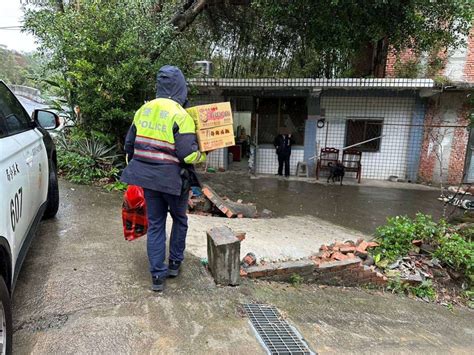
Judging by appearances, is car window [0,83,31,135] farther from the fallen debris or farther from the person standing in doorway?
the person standing in doorway

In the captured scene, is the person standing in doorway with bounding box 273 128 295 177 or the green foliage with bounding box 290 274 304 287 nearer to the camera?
the green foliage with bounding box 290 274 304 287

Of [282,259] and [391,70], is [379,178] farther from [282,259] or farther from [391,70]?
[282,259]

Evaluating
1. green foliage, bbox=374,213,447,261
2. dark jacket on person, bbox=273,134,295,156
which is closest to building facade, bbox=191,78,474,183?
dark jacket on person, bbox=273,134,295,156

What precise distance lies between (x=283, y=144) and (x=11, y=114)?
874cm

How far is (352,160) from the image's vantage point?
1091cm

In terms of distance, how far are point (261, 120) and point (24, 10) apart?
6929 millimetres

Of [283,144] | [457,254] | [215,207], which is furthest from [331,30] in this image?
[457,254]

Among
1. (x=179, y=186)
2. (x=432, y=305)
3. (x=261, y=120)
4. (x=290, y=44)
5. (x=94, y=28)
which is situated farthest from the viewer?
(x=261, y=120)

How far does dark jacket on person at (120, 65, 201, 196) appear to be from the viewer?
100 inches

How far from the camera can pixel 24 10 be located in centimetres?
787

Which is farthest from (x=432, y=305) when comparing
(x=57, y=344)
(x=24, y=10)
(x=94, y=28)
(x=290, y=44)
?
(x=24, y=10)

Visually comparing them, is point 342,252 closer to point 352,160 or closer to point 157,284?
point 157,284

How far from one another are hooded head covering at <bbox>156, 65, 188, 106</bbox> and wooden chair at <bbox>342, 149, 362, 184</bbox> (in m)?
8.77

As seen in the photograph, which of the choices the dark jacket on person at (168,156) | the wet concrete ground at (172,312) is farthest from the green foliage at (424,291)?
the dark jacket on person at (168,156)
